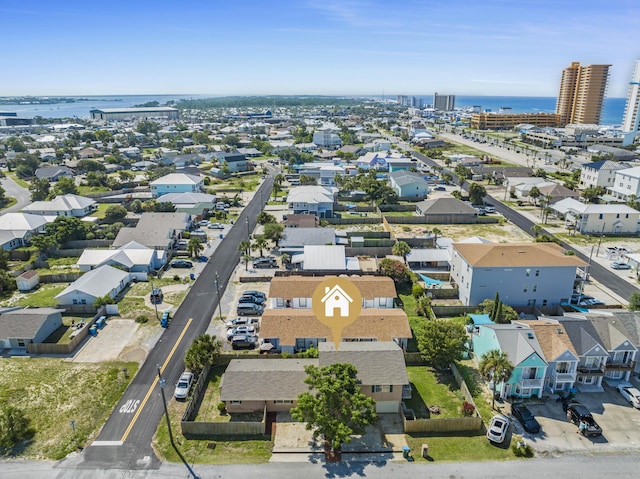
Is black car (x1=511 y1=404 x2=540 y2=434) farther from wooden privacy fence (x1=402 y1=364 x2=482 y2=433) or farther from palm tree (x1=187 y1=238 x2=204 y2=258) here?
palm tree (x1=187 y1=238 x2=204 y2=258)

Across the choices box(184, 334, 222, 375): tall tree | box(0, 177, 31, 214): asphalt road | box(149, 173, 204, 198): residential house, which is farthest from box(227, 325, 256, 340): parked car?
box(0, 177, 31, 214): asphalt road

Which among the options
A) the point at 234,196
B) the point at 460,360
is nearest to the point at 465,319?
the point at 460,360

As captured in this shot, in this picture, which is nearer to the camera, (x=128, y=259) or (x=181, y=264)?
(x=128, y=259)

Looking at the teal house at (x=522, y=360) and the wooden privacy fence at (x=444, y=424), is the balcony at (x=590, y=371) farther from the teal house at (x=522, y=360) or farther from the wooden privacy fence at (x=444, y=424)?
the wooden privacy fence at (x=444, y=424)

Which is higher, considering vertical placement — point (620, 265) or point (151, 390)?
point (620, 265)

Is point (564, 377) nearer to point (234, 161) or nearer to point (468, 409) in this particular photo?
point (468, 409)

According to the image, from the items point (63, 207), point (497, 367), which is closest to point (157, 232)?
point (63, 207)
